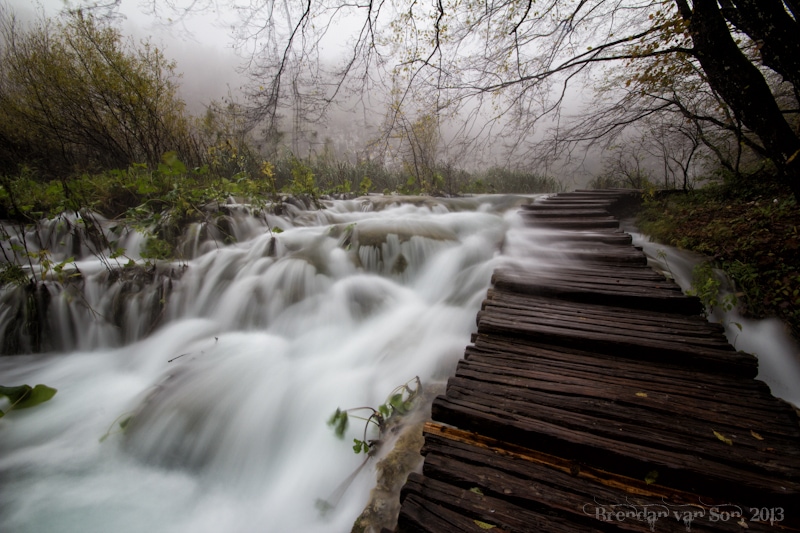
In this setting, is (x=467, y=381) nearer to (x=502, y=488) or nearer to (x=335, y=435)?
(x=502, y=488)

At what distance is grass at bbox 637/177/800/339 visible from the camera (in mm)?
2605

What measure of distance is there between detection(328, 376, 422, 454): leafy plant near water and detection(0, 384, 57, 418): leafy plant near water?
2147 mm

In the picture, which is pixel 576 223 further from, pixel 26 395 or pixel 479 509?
pixel 26 395

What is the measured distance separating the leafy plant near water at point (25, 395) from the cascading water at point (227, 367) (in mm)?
75

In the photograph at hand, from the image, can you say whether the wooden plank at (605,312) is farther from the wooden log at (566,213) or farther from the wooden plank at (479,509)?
the wooden log at (566,213)

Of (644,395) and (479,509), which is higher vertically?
(644,395)

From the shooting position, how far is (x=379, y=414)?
203 cm

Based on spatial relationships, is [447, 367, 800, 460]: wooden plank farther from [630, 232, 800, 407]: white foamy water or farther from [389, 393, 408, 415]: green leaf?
[630, 232, 800, 407]: white foamy water

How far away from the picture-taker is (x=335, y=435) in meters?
2.22

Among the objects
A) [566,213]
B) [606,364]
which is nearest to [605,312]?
[606,364]

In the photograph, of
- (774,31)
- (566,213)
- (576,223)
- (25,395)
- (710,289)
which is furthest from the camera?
(566,213)

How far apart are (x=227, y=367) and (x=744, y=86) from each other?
5675mm

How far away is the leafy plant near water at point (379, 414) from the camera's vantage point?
1.96m

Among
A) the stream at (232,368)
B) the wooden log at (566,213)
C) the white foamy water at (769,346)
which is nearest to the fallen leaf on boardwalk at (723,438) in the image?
the stream at (232,368)
